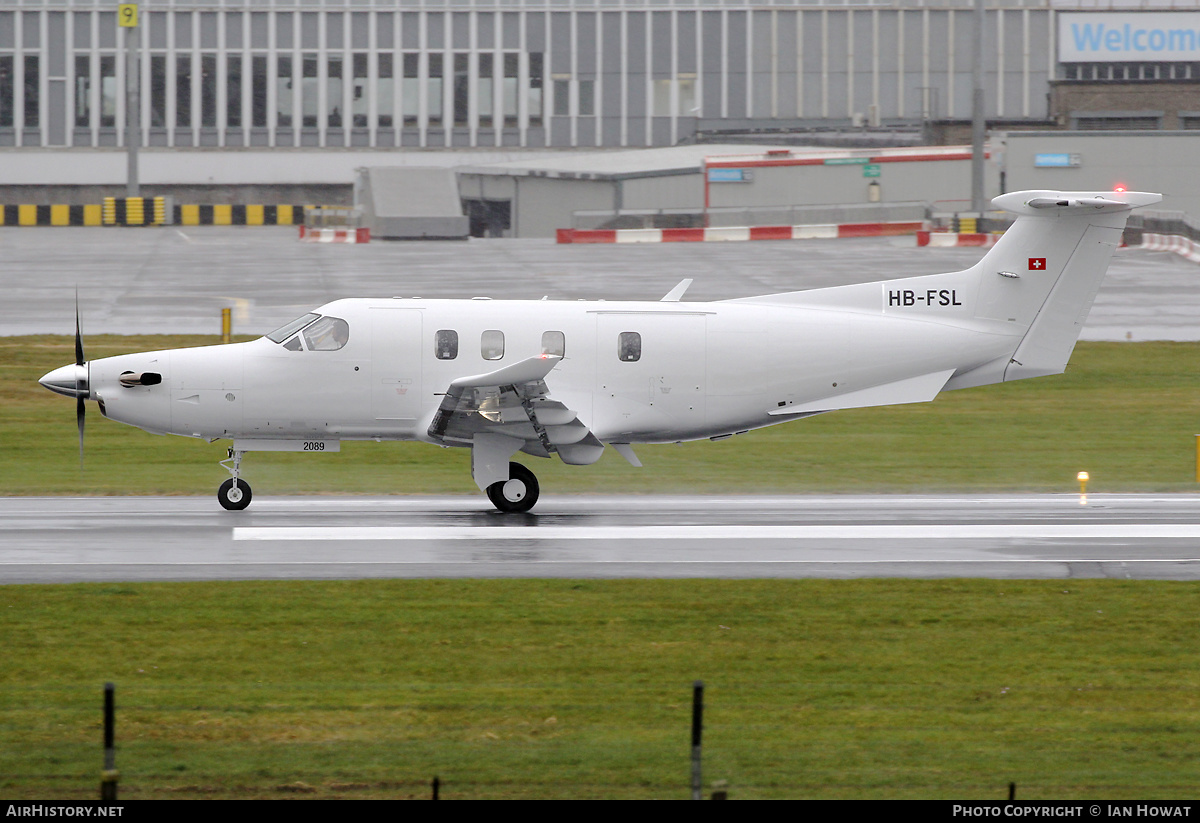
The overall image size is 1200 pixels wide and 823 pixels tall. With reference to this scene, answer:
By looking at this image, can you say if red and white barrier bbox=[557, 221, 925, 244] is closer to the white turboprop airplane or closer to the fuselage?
the white turboprop airplane

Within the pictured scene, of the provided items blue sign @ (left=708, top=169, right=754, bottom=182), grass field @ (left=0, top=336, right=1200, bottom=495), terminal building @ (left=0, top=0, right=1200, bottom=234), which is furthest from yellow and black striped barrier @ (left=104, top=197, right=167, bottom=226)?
grass field @ (left=0, top=336, right=1200, bottom=495)

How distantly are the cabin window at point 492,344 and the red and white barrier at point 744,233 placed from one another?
37.7 meters

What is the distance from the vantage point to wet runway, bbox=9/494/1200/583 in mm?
16266

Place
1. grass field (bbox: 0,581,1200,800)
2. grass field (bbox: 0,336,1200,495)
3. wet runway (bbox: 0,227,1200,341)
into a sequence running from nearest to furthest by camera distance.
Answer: grass field (bbox: 0,581,1200,800), grass field (bbox: 0,336,1200,495), wet runway (bbox: 0,227,1200,341)

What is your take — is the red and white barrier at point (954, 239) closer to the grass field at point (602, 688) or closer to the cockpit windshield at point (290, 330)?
the cockpit windshield at point (290, 330)

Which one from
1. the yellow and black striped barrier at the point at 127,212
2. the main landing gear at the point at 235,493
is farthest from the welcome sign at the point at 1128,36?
the main landing gear at the point at 235,493

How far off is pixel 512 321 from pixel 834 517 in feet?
17.5

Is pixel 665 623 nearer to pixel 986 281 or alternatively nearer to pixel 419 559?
pixel 419 559

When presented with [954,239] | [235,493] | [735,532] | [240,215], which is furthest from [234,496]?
[240,215]

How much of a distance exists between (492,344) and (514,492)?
84.0 inches

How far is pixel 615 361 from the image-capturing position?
1983 centimetres

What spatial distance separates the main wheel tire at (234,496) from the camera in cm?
2017

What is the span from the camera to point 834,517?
800 inches

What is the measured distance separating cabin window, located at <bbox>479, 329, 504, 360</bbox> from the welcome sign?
66908 mm
